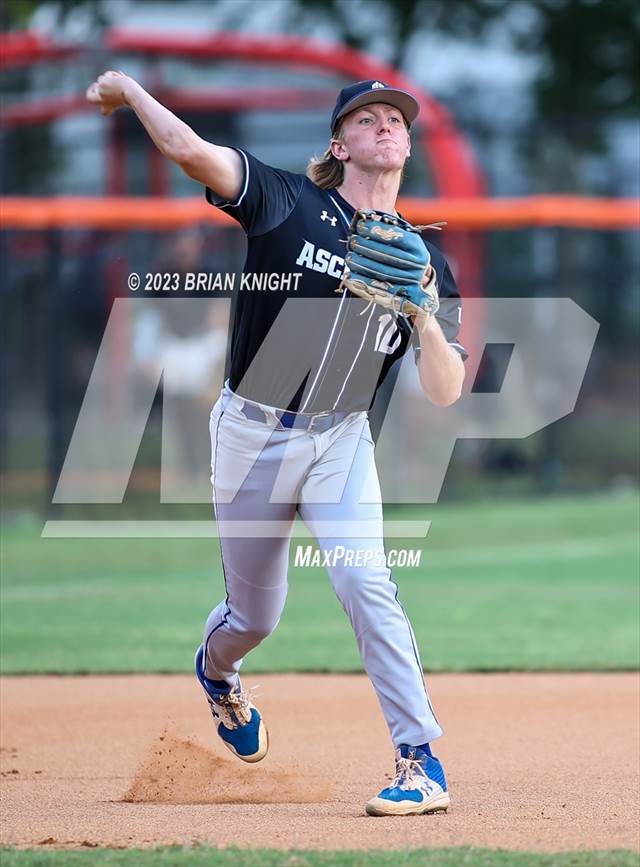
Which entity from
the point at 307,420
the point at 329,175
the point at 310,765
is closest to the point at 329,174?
the point at 329,175

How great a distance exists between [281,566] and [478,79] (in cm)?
1597

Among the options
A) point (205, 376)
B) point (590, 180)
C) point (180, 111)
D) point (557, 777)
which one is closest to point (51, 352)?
point (205, 376)

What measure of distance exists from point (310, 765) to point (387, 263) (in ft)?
6.50

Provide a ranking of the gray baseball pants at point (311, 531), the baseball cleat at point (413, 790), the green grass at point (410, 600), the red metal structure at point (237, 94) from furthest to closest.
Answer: the red metal structure at point (237, 94) → the green grass at point (410, 600) → the gray baseball pants at point (311, 531) → the baseball cleat at point (413, 790)

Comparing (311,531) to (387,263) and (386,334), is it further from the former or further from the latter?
(387,263)

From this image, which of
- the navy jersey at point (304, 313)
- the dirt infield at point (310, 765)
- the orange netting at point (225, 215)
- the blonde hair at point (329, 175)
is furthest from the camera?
the orange netting at point (225, 215)

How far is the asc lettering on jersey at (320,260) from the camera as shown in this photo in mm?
4215

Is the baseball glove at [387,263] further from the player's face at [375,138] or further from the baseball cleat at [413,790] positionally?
the baseball cleat at [413,790]

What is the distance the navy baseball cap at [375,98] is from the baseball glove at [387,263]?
0.44 metres

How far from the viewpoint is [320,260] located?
13.9 feet

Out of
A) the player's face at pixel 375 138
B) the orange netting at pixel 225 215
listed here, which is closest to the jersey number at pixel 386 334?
the player's face at pixel 375 138

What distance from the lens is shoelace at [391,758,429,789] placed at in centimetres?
396

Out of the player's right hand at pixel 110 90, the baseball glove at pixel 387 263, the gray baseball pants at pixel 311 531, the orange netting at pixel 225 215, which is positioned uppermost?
the orange netting at pixel 225 215

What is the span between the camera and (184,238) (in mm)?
13898
